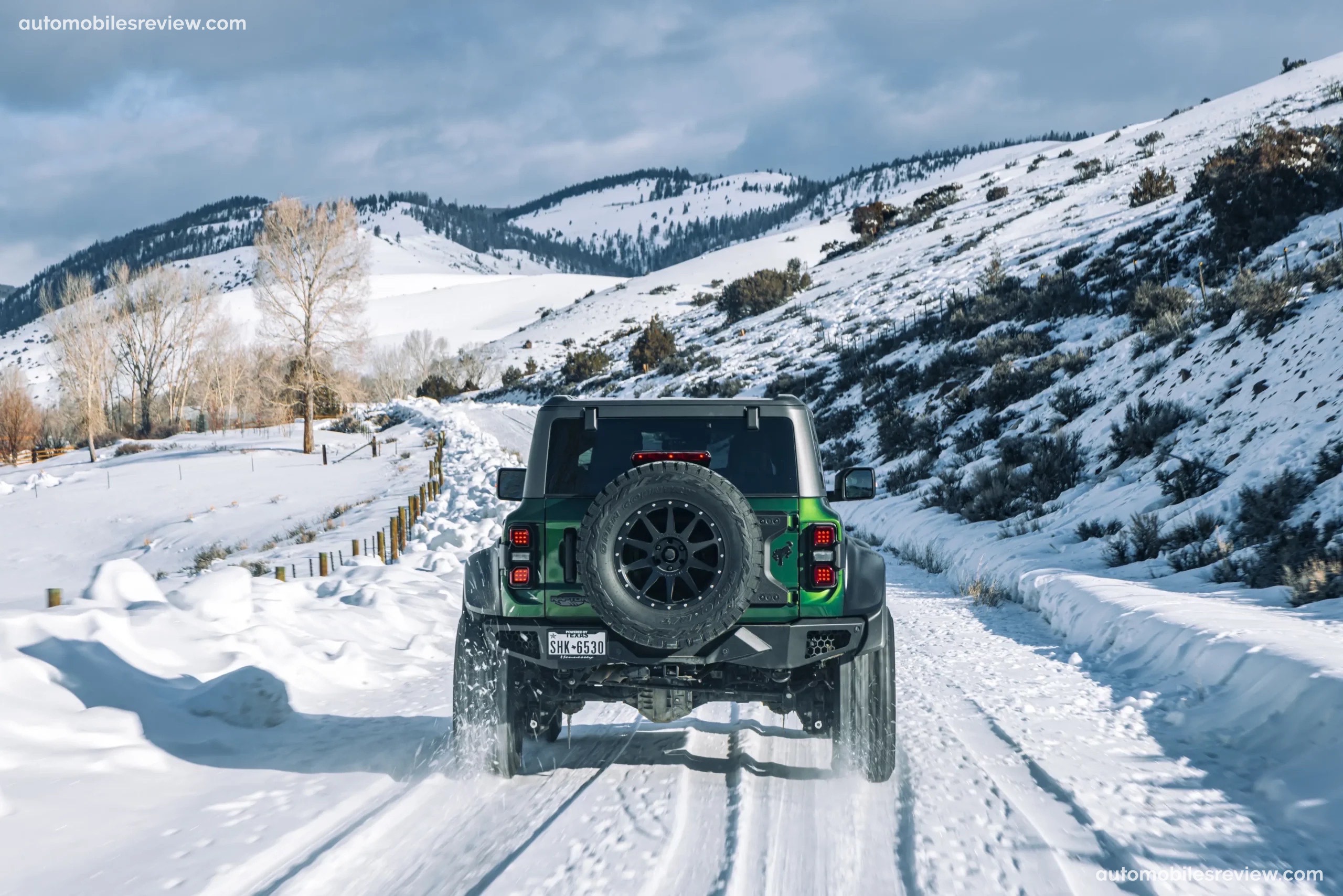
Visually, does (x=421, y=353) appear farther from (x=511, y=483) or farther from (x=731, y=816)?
(x=731, y=816)

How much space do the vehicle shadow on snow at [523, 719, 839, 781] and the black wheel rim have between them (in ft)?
4.12

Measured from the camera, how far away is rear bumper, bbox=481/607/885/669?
14.8 feet

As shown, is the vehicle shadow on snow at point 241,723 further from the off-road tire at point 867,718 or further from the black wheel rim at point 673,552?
the off-road tire at point 867,718

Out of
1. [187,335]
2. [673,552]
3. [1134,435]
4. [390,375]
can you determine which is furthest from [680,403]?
[390,375]

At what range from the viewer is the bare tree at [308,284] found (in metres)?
43.3

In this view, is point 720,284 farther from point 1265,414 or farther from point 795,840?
point 795,840

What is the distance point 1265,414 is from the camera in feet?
40.3

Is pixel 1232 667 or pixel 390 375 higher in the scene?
pixel 390 375

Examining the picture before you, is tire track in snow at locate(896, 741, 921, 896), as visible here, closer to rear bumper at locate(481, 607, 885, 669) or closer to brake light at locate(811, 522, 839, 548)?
rear bumper at locate(481, 607, 885, 669)

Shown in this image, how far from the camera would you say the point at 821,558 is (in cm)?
458

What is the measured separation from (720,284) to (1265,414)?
82932 mm

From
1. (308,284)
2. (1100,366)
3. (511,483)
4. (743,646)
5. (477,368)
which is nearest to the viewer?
(743,646)

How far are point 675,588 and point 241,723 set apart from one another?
3.49 meters

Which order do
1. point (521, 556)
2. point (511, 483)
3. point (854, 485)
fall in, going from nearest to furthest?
point (521, 556)
point (854, 485)
point (511, 483)
